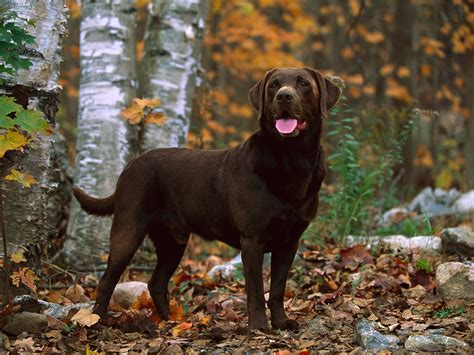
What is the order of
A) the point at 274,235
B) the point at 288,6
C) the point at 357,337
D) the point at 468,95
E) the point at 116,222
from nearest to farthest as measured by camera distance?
the point at 357,337 < the point at 274,235 < the point at 116,222 < the point at 468,95 < the point at 288,6

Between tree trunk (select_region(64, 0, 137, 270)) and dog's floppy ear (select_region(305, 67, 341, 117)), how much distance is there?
240 cm

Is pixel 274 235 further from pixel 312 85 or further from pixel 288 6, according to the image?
pixel 288 6

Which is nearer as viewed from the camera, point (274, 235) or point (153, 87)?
point (274, 235)

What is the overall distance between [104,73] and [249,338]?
128 inches

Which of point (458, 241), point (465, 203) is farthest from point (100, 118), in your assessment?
point (465, 203)

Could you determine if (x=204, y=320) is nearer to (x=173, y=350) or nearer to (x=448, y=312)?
(x=173, y=350)

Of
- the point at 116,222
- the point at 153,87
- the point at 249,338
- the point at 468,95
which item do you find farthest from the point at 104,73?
the point at 468,95

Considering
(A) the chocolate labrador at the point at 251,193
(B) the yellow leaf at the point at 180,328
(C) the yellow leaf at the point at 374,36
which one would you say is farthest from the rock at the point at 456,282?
(C) the yellow leaf at the point at 374,36

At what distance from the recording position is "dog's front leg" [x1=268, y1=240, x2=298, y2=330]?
464cm

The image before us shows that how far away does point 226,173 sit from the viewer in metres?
4.84

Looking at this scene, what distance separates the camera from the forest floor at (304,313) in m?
4.16

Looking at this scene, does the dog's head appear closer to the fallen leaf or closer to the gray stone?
the fallen leaf

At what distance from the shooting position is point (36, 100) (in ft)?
15.4

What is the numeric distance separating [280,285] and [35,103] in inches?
79.1
